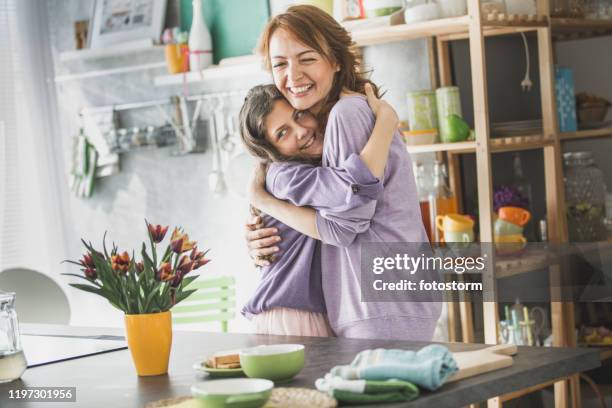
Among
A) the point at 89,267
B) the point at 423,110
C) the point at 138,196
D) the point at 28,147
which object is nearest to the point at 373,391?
the point at 89,267

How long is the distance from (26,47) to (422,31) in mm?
2495

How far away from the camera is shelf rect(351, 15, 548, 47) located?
346 cm

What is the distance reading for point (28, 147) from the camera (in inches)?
Answer: 202

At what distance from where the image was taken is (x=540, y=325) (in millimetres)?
3867

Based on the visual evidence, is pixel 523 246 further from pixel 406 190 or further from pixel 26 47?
pixel 26 47

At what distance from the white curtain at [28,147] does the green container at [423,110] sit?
2317 mm

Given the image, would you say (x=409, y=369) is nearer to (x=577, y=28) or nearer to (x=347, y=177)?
(x=347, y=177)

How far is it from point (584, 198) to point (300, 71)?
1.71 meters

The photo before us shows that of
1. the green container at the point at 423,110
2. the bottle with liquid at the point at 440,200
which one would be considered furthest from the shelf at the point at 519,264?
the green container at the point at 423,110

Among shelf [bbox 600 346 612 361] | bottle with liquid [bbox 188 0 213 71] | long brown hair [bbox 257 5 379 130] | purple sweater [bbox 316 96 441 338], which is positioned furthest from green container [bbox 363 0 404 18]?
shelf [bbox 600 346 612 361]

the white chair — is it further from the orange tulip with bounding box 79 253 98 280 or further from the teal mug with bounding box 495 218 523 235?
the orange tulip with bounding box 79 253 98 280

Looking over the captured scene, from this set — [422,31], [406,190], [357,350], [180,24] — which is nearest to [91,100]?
[180,24]

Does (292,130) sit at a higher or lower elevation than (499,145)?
higher

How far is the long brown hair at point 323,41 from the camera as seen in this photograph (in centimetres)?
266
